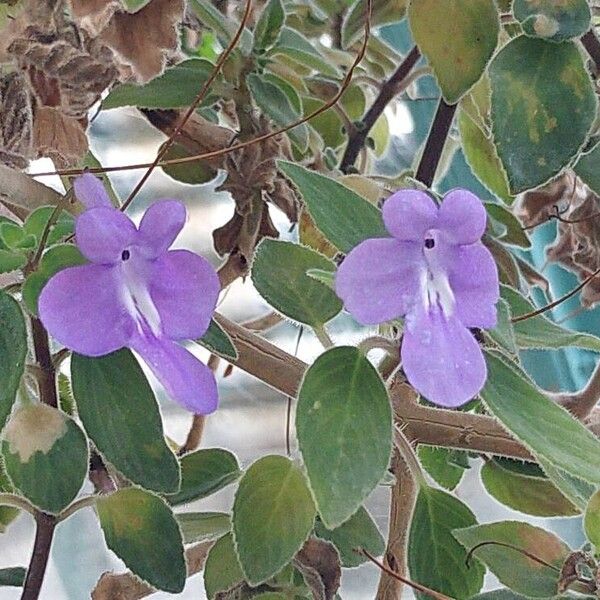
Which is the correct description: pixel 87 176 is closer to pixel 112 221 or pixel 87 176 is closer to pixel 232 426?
pixel 112 221

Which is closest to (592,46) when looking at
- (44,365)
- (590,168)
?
(590,168)

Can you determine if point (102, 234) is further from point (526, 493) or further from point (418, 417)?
point (526, 493)

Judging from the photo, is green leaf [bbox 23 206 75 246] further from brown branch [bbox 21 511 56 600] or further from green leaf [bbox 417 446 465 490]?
green leaf [bbox 417 446 465 490]

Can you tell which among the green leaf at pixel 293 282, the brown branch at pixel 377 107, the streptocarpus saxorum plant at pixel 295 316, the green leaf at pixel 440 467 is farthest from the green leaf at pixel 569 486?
the brown branch at pixel 377 107

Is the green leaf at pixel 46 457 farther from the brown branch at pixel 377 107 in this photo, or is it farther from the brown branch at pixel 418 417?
the brown branch at pixel 377 107

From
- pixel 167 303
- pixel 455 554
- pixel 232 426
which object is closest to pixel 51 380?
pixel 167 303

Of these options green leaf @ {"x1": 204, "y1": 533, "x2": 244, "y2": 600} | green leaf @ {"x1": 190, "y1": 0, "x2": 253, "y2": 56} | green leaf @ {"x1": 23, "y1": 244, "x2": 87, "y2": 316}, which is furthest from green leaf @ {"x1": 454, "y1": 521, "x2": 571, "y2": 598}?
green leaf @ {"x1": 190, "y1": 0, "x2": 253, "y2": 56}
